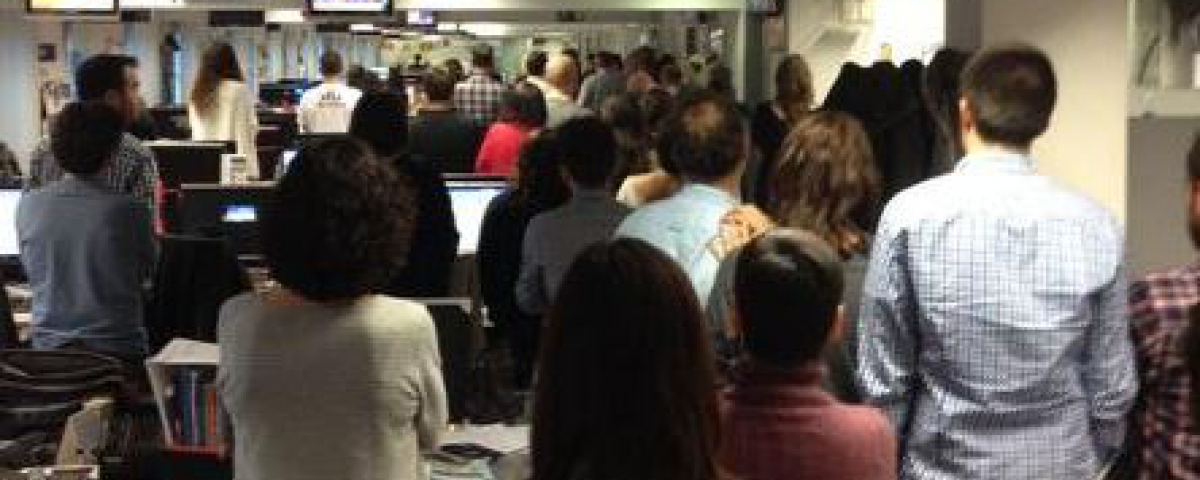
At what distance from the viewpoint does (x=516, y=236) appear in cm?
626

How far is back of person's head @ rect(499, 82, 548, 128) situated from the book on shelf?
4694 mm

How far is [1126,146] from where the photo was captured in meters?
5.71

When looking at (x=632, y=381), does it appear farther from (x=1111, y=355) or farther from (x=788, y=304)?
(x=1111, y=355)

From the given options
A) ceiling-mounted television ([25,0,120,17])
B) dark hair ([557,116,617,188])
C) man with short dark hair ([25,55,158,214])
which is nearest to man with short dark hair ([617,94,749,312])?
dark hair ([557,116,617,188])

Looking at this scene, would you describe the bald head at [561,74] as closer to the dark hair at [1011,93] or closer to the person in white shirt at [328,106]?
the person in white shirt at [328,106]

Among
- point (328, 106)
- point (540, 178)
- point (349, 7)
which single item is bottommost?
point (540, 178)

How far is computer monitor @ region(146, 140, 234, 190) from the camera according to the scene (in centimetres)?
849

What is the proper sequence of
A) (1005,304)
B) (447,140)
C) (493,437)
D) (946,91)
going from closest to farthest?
(1005,304), (493,437), (946,91), (447,140)

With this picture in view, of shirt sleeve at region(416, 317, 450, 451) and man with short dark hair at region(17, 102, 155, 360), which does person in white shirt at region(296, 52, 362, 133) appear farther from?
shirt sleeve at region(416, 317, 450, 451)

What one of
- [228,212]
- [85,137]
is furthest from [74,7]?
[85,137]

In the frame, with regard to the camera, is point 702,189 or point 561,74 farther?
point 561,74

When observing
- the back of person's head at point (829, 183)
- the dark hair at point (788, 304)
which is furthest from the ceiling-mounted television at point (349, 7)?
the dark hair at point (788, 304)

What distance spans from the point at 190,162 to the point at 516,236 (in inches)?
113

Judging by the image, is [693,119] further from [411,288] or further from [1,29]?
[1,29]
